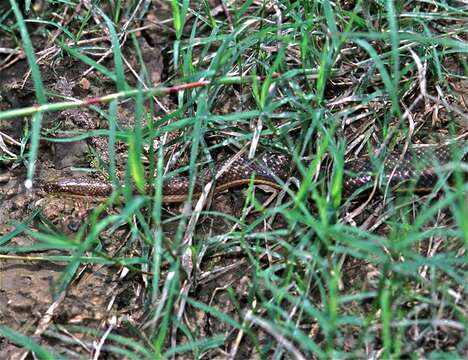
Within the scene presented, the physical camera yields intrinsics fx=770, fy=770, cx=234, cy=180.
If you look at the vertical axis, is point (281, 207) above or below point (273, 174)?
above

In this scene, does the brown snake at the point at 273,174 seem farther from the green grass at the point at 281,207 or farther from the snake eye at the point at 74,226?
the snake eye at the point at 74,226

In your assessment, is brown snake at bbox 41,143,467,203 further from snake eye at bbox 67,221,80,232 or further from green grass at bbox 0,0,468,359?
snake eye at bbox 67,221,80,232

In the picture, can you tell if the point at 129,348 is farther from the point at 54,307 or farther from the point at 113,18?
the point at 113,18

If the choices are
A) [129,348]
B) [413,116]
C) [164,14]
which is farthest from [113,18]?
[129,348]

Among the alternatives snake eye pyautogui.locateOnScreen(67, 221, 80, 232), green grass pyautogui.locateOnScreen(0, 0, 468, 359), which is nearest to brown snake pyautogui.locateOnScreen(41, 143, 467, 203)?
green grass pyautogui.locateOnScreen(0, 0, 468, 359)

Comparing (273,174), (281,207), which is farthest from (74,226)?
(281,207)

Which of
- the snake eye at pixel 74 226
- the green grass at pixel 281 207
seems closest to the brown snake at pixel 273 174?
the green grass at pixel 281 207

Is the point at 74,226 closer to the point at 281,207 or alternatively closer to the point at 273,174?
the point at 273,174
